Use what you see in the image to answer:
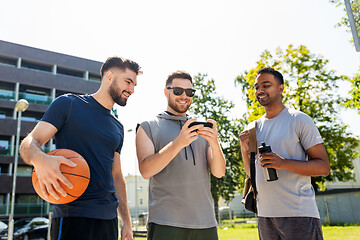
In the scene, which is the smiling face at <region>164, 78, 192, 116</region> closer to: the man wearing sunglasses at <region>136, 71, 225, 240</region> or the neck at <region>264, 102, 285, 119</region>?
the man wearing sunglasses at <region>136, 71, 225, 240</region>

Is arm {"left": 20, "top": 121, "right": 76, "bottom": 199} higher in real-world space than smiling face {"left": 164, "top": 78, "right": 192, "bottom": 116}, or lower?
lower

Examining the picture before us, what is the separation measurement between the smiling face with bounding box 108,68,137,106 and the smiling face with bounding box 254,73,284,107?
1589 mm

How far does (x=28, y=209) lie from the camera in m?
34.6

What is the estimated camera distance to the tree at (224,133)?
32.1 m

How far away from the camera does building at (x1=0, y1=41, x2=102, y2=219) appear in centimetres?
3553

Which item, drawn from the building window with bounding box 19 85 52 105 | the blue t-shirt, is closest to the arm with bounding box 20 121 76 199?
the blue t-shirt

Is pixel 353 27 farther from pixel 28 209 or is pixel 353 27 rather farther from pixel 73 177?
pixel 28 209

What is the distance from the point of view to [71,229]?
2.67 metres

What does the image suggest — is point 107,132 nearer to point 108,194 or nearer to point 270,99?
point 108,194

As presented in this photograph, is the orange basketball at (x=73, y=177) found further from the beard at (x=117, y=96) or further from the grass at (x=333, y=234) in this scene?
the grass at (x=333, y=234)

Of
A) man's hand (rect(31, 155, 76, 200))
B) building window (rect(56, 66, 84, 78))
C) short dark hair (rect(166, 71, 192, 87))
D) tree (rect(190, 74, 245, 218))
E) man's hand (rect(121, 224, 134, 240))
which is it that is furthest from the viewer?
building window (rect(56, 66, 84, 78))

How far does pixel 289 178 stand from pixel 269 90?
3.63 feet

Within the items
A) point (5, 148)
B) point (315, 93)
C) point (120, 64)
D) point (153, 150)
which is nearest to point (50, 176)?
point (153, 150)

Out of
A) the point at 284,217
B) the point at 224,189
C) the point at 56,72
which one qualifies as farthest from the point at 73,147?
the point at 56,72
